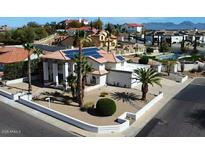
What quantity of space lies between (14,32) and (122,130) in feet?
253

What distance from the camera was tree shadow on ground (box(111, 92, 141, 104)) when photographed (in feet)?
118

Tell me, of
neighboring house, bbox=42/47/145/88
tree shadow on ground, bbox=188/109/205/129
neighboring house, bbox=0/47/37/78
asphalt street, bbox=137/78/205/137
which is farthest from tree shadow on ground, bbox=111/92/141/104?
neighboring house, bbox=0/47/37/78

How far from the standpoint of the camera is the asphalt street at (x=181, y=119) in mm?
26625

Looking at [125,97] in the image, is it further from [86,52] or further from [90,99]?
[86,52]

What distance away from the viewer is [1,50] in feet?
181

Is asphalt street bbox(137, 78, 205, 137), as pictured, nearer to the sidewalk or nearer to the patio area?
the sidewalk

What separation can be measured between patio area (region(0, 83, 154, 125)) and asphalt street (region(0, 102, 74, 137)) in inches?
138

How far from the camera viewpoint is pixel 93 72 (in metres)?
42.4

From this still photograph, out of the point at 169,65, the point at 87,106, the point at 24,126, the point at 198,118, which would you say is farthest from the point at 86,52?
the point at 198,118

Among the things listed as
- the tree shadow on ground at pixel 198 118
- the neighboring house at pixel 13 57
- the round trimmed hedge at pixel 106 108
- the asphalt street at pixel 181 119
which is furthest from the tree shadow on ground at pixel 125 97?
the neighboring house at pixel 13 57

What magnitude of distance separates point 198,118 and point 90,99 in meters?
13.5

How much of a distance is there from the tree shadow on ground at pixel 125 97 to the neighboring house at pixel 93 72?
11.0 ft

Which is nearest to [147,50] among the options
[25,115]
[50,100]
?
[50,100]

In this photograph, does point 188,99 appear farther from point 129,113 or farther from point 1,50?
point 1,50
